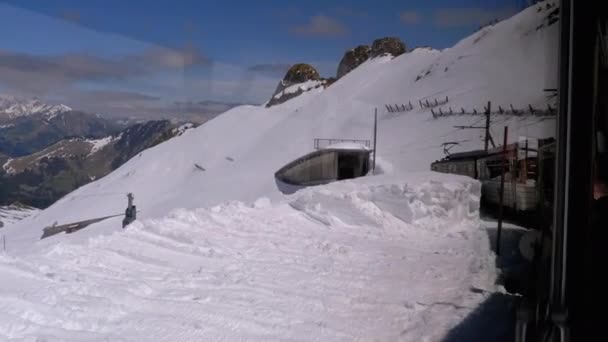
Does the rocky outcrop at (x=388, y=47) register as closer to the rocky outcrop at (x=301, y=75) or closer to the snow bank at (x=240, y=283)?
the rocky outcrop at (x=301, y=75)

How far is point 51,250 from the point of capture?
5.05 metres

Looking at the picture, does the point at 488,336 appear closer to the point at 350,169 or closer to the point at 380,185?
the point at 380,185

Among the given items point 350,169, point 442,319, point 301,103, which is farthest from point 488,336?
point 301,103

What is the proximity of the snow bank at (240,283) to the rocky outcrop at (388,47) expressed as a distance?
177 feet

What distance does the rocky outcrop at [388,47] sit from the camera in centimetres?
5969

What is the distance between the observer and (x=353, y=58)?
62312 millimetres

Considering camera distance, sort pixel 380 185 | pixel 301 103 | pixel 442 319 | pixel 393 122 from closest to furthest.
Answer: pixel 442 319
pixel 380 185
pixel 393 122
pixel 301 103

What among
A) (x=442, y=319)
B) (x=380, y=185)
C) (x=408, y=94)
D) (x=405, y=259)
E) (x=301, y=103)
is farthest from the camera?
(x=301, y=103)

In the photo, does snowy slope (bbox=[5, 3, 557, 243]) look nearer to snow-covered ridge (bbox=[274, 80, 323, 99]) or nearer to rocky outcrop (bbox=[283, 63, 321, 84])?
snow-covered ridge (bbox=[274, 80, 323, 99])

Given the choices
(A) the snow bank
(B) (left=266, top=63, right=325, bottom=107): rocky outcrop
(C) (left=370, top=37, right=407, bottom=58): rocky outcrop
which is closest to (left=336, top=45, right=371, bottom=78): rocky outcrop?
(C) (left=370, top=37, right=407, bottom=58): rocky outcrop

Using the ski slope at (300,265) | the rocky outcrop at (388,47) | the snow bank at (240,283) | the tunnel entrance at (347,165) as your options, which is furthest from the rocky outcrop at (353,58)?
the snow bank at (240,283)

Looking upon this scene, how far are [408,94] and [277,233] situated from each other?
122 ft

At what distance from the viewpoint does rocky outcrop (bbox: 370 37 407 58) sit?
5969 cm

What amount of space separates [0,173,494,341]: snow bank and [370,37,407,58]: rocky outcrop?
54006 mm
